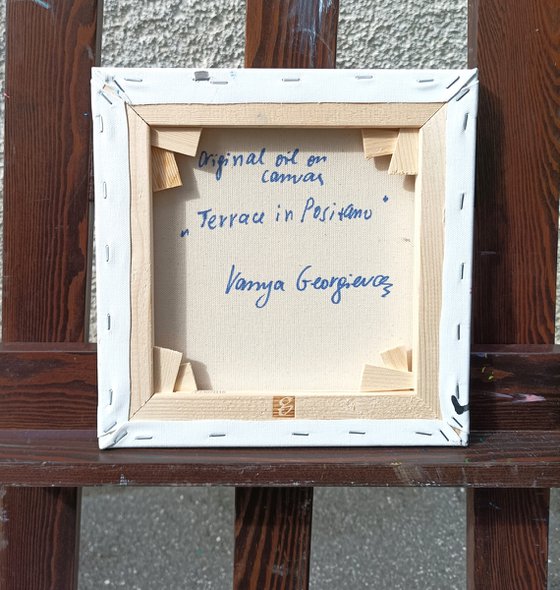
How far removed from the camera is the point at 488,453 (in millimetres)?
552

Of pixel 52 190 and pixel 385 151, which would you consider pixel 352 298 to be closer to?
pixel 385 151

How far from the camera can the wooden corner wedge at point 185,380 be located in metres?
0.55

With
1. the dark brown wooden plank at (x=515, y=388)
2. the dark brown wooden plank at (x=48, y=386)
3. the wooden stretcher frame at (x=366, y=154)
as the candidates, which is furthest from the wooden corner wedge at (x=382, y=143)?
the dark brown wooden plank at (x=48, y=386)

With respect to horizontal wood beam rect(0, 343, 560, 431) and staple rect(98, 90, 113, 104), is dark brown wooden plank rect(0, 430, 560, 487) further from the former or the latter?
staple rect(98, 90, 113, 104)

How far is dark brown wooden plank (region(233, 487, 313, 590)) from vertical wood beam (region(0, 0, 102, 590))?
0.25 m

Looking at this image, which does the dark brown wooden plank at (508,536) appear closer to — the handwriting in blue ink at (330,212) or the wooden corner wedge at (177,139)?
the handwriting in blue ink at (330,212)

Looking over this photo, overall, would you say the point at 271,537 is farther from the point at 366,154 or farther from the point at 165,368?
the point at 366,154

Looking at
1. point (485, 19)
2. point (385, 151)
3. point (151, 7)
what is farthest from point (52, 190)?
point (151, 7)

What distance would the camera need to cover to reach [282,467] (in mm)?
518

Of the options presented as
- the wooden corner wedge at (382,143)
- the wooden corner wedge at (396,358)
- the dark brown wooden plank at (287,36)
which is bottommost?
the wooden corner wedge at (396,358)

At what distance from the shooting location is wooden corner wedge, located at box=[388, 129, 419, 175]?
21.1 inches

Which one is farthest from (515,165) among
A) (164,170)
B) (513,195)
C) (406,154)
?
(164,170)

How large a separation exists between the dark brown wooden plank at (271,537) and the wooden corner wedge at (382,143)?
353mm

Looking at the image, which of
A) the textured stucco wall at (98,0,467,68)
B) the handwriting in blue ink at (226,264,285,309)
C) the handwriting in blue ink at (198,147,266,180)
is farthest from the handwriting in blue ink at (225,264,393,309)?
the textured stucco wall at (98,0,467,68)
